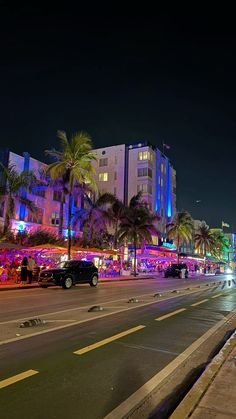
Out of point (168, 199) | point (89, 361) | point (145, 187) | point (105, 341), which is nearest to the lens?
point (89, 361)

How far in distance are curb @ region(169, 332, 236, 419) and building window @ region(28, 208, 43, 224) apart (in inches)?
1376

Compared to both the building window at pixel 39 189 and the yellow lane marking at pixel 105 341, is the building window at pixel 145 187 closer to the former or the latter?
the building window at pixel 39 189

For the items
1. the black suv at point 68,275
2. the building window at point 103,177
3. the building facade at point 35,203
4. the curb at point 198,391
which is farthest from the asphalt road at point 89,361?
the building window at point 103,177

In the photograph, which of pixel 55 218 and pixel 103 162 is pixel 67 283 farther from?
pixel 103 162

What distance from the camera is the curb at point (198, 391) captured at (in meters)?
4.37

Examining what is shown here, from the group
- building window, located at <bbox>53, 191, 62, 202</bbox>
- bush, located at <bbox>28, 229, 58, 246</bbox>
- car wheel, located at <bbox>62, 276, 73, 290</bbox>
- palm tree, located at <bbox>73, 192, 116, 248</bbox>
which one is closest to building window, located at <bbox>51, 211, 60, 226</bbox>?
building window, located at <bbox>53, 191, 62, 202</bbox>

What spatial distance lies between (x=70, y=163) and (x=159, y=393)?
26556mm

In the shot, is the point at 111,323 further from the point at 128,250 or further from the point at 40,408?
the point at 128,250

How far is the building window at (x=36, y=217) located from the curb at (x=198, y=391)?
35.0m

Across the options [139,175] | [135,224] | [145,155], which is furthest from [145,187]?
[135,224]

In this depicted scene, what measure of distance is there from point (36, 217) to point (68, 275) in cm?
2008

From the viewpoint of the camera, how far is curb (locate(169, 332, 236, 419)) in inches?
172

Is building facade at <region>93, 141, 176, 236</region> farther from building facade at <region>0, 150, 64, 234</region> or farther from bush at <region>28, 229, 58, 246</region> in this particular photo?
bush at <region>28, 229, 58, 246</region>

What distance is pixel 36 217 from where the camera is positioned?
42.0 metres
